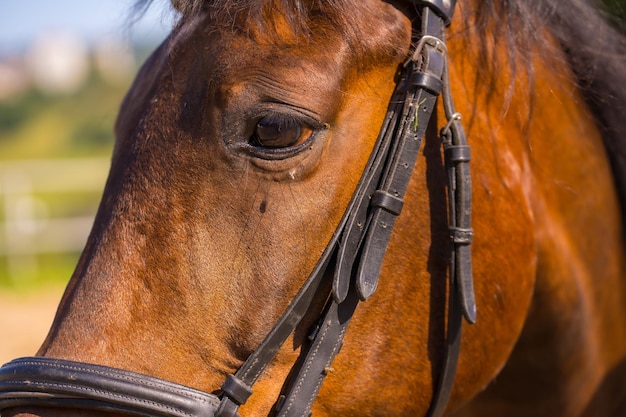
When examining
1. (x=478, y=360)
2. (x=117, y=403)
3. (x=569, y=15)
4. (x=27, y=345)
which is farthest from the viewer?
(x=27, y=345)

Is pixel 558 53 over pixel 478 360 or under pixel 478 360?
over

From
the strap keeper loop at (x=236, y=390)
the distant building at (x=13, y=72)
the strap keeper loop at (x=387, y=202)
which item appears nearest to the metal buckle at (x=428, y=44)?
the strap keeper loop at (x=387, y=202)

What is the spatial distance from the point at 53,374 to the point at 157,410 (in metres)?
0.26

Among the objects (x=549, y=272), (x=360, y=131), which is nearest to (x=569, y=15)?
(x=549, y=272)

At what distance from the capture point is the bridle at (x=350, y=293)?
1.59 meters

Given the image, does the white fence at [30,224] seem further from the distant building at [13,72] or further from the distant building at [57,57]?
the distant building at [57,57]

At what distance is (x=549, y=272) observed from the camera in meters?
2.25

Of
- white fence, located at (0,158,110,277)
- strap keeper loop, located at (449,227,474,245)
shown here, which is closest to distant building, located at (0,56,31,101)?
white fence, located at (0,158,110,277)

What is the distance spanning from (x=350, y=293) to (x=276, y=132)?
0.46m

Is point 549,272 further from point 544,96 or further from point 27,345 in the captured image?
point 27,345

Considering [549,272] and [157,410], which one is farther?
[549,272]

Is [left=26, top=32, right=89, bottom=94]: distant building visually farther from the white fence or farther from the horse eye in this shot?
the horse eye

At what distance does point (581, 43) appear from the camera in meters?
2.39

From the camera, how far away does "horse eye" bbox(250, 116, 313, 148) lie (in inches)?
66.3
